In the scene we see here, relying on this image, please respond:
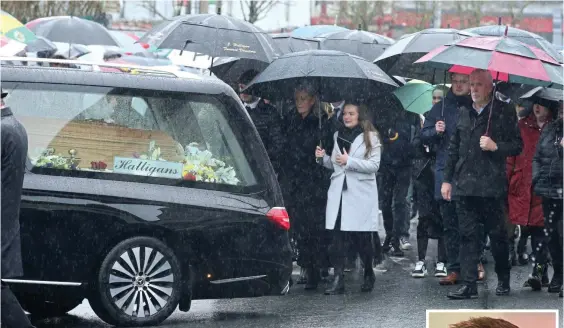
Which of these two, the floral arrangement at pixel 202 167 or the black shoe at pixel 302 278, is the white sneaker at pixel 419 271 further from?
the floral arrangement at pixel 202 167

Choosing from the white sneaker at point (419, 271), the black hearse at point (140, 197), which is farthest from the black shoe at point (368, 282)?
the black hearse at point (140, 197)

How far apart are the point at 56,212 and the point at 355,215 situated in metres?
3.19

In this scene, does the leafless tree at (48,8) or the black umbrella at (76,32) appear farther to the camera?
the leafless tree at (48,8)

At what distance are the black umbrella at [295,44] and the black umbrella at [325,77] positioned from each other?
12.4 ft

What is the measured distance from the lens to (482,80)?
10070 mm

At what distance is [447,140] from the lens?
11.1 m

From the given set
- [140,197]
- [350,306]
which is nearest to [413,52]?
[350,306]

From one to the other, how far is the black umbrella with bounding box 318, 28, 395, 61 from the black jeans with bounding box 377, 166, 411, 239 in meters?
1.87

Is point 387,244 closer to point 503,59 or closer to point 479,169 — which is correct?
point 479,169

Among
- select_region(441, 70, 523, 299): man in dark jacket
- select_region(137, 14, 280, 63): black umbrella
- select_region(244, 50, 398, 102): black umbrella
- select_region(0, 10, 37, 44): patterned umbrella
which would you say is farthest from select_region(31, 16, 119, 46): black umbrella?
select_region(441, 70, 523, 299): man in dark jacket

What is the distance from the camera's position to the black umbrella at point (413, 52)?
12.3 m

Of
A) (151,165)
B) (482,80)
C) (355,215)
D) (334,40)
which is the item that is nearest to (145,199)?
(151,165)

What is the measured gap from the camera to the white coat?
10.4m

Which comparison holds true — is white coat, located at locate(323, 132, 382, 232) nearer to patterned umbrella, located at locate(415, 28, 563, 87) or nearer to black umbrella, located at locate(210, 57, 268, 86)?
patterned umbrella, located at locate(415, 28, 563, 87)
